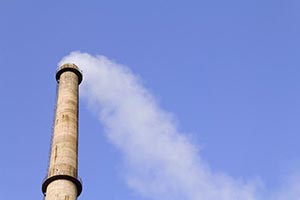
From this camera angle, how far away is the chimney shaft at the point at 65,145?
929 inches

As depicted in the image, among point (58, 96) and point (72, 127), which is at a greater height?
point (58, 96)

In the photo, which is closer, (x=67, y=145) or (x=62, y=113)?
(x=67, y=145)

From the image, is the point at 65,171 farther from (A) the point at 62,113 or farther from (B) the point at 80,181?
(A) the point at 62,113

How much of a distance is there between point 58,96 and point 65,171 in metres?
A: 5.68

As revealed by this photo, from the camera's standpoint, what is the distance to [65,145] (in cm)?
2516

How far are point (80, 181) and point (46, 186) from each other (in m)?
1.61

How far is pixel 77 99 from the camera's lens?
28516 millimetres

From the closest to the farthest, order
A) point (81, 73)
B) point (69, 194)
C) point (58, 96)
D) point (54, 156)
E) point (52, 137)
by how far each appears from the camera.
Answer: point (69, 194)
point (54, 156)
point (52, 137)
point (58, 96)
point (81, 73)

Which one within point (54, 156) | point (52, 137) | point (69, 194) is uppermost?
point (52, 137)

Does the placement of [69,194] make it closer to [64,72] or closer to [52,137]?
[52,137]

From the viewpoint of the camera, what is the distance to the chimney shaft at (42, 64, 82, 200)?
77.4 feet

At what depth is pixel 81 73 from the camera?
30375 millimetres

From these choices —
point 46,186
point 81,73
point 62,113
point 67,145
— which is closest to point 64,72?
point 81,73

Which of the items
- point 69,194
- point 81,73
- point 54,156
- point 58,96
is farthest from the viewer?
point 81,73
